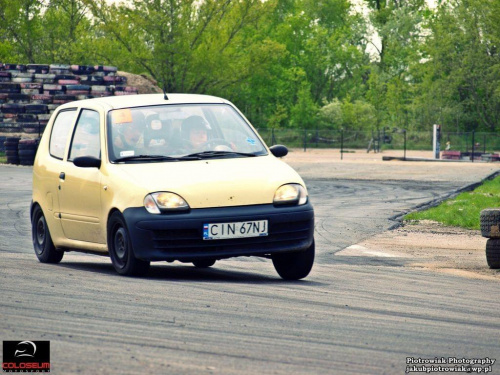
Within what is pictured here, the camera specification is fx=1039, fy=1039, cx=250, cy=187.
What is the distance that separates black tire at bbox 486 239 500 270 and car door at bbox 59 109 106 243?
4553 mm

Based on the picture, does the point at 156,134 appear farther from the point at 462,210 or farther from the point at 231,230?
the point at 462,210

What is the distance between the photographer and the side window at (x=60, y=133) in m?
10.8

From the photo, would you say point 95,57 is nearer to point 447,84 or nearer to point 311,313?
point 447,84

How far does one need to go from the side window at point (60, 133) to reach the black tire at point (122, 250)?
1.65 m

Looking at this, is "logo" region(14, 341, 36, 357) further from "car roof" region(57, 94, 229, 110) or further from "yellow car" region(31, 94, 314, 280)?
"car roof" region(57, 94, 229, 110)

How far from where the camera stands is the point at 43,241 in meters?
11.2

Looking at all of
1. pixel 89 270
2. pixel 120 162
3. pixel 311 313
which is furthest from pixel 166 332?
pixel 89 270

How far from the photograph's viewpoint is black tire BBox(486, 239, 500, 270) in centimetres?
1164

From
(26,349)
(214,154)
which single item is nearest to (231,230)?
(214,154)

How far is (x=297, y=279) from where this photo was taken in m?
9.75

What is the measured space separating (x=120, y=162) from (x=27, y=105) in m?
44.6

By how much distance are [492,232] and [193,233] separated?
4.24 meters

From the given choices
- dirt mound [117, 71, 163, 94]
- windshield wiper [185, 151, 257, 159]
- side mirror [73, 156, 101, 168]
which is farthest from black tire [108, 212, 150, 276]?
dirt mound [117, 71, 163, 94]

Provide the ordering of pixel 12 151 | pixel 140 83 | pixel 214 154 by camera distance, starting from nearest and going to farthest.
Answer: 1. pixel 214 154
2. pixel 12 151
3. pixel 140 83
